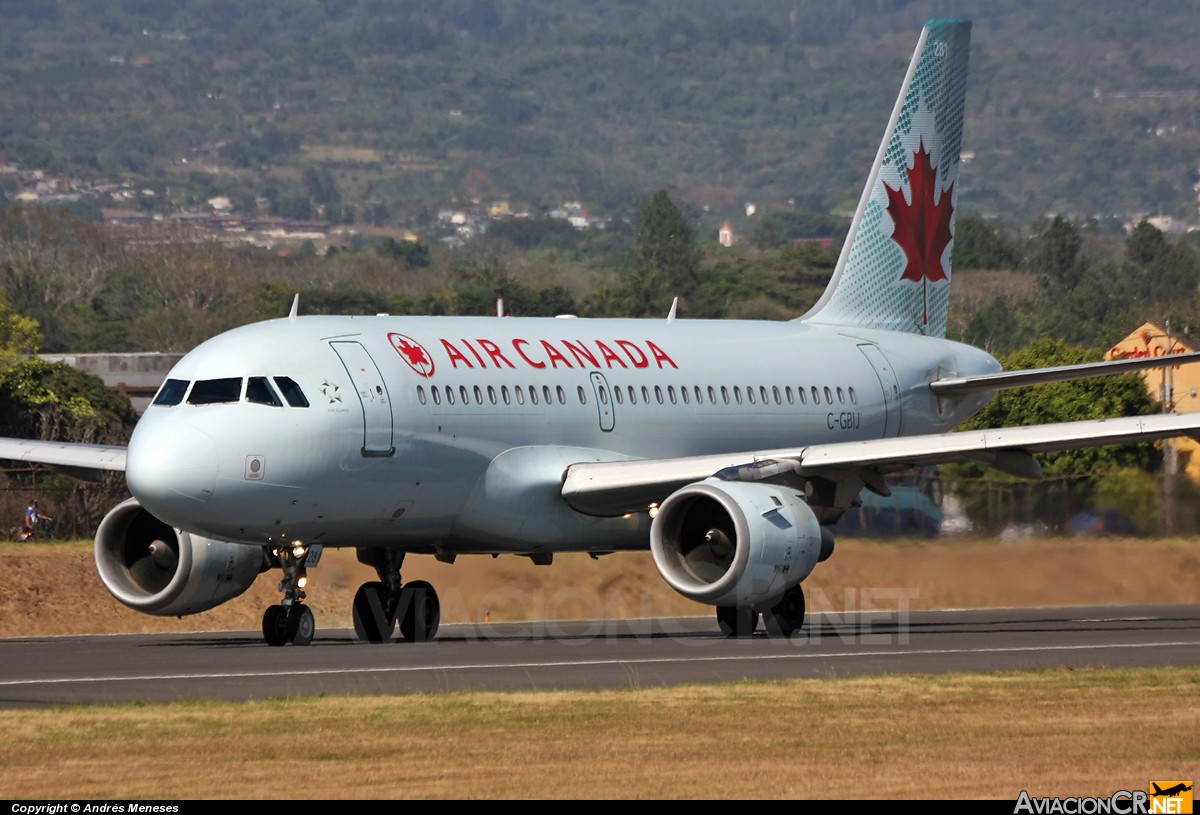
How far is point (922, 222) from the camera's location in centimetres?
3659

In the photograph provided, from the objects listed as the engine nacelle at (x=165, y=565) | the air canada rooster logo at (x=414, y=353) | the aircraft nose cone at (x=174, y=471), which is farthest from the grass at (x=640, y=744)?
the engine nacelle at (x=165, y=565)

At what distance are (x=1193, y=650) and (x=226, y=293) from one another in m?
122

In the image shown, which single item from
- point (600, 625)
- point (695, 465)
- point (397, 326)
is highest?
point (397, 326)

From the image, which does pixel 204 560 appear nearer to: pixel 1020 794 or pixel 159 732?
pixel 159 732

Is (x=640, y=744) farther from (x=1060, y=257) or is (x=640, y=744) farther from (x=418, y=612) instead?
(x=1060, y=257)

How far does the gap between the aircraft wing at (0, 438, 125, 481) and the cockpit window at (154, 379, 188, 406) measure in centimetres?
301

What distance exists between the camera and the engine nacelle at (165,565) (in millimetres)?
26641

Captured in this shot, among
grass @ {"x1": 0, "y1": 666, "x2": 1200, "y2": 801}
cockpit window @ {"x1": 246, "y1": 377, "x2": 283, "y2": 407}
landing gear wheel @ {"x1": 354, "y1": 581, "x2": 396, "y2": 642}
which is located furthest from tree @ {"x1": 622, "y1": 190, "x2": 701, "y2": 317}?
grass @ {"x1": 0, "y1": 666, "x2": 1200, "y2": 801}

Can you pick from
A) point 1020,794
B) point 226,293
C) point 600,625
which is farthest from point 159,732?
point 226,293

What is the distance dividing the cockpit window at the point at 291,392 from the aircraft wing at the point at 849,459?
421 centimetres

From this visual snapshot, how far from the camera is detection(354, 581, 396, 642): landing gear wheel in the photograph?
2750cm

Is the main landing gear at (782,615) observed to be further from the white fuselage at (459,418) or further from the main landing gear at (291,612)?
the main landing gear at (291,612)

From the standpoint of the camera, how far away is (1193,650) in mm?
23609

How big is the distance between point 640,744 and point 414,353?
38.8 feet
